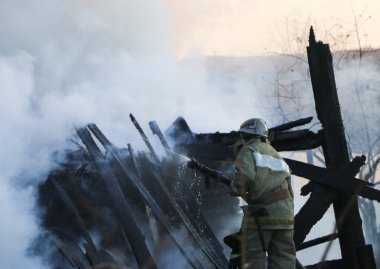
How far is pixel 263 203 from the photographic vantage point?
13.1ft

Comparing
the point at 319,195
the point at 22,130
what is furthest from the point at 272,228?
the point at 22,130

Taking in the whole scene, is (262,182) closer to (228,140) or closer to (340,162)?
(340,162)

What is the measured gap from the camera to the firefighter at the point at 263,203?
396 centimetres

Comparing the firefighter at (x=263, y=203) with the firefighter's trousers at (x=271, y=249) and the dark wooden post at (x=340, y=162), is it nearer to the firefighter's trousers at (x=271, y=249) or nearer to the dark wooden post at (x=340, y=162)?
the firefighter's trousers at (x=271, y=249)

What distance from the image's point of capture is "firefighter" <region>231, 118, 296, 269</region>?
3959 millimetres

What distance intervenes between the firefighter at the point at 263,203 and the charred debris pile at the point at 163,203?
0.70m

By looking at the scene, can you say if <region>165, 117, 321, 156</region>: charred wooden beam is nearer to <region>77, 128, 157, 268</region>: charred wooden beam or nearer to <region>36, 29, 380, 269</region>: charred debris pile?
<region>36, 29, 380, 269</region>: charred debris pile

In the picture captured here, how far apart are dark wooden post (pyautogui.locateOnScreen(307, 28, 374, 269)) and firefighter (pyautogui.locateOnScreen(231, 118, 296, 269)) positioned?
36.6 inches

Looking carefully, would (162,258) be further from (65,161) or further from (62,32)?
(62,32)

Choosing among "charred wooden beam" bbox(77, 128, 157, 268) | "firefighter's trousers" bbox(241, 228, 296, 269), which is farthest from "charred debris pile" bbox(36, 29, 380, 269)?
"firefighter's trousers" bbox(241, 228, 296, 269)

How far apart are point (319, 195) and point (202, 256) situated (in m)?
1.38

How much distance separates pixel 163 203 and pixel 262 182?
187cm

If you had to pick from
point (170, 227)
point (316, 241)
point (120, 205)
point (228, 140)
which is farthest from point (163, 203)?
point (316, 241)

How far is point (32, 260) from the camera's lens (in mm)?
4301
